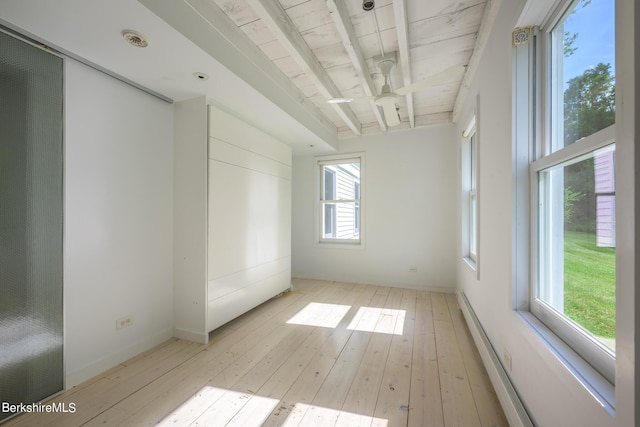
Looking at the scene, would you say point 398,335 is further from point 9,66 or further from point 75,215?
point 9,66

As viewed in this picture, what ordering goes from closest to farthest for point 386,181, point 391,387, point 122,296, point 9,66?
point 9,66 → point 391,387 → point 122,296 → point 386,181

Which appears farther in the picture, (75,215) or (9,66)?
(75,215)

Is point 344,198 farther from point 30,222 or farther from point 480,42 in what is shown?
point 30,222

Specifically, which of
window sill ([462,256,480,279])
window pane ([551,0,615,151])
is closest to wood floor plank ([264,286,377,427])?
window sill ([462,256,480,279])

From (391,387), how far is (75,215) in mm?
2558

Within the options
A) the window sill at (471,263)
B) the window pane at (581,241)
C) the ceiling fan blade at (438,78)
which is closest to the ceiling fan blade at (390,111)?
the ceiling fan blade at (438,78)

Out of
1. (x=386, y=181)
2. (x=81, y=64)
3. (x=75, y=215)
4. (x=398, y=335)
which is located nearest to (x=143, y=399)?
(x=75, y=215)

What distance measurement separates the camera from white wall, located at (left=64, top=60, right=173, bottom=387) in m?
1.86

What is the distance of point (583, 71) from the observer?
1.06 metres

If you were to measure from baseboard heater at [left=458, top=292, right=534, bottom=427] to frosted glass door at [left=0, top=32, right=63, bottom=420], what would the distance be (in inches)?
111

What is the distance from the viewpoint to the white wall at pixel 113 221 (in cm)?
186

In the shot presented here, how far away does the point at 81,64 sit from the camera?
1880 mm

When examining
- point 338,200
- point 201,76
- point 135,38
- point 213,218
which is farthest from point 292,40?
point 338,200

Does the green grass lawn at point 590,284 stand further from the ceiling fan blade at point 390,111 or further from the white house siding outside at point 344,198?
the white house siding outside at point 344,198
